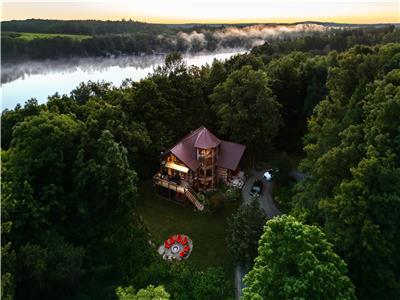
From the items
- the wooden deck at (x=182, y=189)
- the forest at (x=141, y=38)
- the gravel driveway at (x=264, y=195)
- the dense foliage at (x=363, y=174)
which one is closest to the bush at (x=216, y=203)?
the wooden deck at (x=182, y=189)

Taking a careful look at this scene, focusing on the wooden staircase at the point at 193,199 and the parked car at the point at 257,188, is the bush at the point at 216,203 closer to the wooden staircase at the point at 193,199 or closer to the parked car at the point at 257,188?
the wooden staircase at the point at 193,199

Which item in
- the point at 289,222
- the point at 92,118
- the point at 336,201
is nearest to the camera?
the point at 289,222

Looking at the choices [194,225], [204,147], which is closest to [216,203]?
[194,225]

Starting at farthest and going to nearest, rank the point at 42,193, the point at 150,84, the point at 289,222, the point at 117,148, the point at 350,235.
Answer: the point at 150,84 < the point at 117,148 < the point at 42,193 < the point at 350,235 < the point at 289,222

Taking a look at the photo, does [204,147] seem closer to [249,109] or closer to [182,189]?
[182,189]

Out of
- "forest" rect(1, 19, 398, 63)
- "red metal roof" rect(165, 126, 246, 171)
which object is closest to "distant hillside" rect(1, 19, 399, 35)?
"forest" rect(1, 19, 398, 63)

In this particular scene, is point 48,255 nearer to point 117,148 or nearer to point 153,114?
point 117,148

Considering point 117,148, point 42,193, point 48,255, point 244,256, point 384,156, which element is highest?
point 384,156

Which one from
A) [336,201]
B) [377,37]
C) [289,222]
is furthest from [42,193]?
[377,37]
